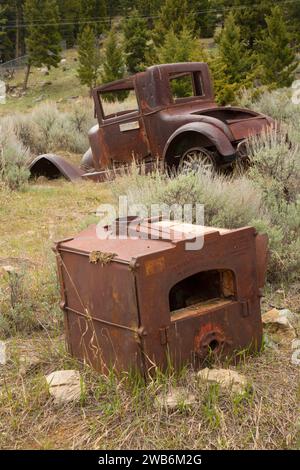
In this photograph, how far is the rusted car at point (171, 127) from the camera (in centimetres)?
715

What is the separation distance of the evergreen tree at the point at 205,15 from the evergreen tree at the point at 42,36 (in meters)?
9.80

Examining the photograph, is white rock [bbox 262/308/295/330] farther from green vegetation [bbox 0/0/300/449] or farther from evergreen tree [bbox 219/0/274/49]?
evergreen tree [bbox 219/0/274/49]

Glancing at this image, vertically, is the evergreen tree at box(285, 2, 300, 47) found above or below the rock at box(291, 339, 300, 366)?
above

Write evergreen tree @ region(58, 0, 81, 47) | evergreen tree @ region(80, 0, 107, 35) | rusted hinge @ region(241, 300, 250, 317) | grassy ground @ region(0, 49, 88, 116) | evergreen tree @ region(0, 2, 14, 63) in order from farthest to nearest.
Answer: evergreen tree @ region(58, 0, 81, 47)
evergreen tree @ region(0, 2, 14, 63)
evergreen tree @ region(80, 0, 107, 35)
grassy ground @ region(0, 49, 88, 116)
rusted hinge @ region(241, 300, 250, 317)

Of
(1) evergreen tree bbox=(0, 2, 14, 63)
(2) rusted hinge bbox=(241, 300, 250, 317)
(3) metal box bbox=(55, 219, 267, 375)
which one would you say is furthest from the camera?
(1) evergreen tree bbox=(0, 2, 14, 63)

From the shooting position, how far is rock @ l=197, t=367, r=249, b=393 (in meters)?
2.84

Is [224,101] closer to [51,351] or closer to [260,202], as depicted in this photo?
[260,202]

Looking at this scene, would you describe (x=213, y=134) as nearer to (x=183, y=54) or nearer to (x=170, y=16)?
(x=183, y=54)

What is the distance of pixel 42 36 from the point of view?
41719mm

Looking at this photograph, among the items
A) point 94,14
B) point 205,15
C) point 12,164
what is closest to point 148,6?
point 94,14

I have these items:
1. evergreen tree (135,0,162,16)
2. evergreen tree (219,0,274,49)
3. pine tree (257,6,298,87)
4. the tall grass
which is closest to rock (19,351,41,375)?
the tall grass

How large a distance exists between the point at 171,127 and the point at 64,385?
217 inches

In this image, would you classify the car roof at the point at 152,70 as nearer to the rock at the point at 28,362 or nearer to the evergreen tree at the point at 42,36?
the rock at the point at 28,362

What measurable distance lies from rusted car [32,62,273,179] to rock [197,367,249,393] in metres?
3.97
